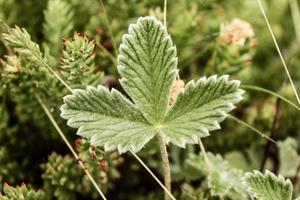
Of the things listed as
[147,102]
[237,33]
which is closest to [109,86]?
[147,102]

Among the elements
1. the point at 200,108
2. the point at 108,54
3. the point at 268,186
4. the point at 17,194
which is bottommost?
the point at 268,186

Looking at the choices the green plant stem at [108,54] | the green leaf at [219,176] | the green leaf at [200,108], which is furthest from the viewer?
the green plant stem at [108,54]

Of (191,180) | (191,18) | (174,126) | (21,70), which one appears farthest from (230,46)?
(21,70)

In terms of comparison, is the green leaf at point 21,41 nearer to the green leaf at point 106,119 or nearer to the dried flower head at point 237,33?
A: the green leaf at point 106,119

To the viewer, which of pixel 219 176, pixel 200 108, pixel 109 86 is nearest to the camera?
pixel 200 108

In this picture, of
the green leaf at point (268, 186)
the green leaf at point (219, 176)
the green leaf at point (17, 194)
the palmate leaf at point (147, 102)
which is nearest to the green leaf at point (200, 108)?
the palmate leaf at point (147, 102)

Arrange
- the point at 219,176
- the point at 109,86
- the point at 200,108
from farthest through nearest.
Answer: the point at 109,86, the point at 219,176, the point at 200,108

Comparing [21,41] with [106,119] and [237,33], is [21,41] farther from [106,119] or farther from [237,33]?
[237,33]
